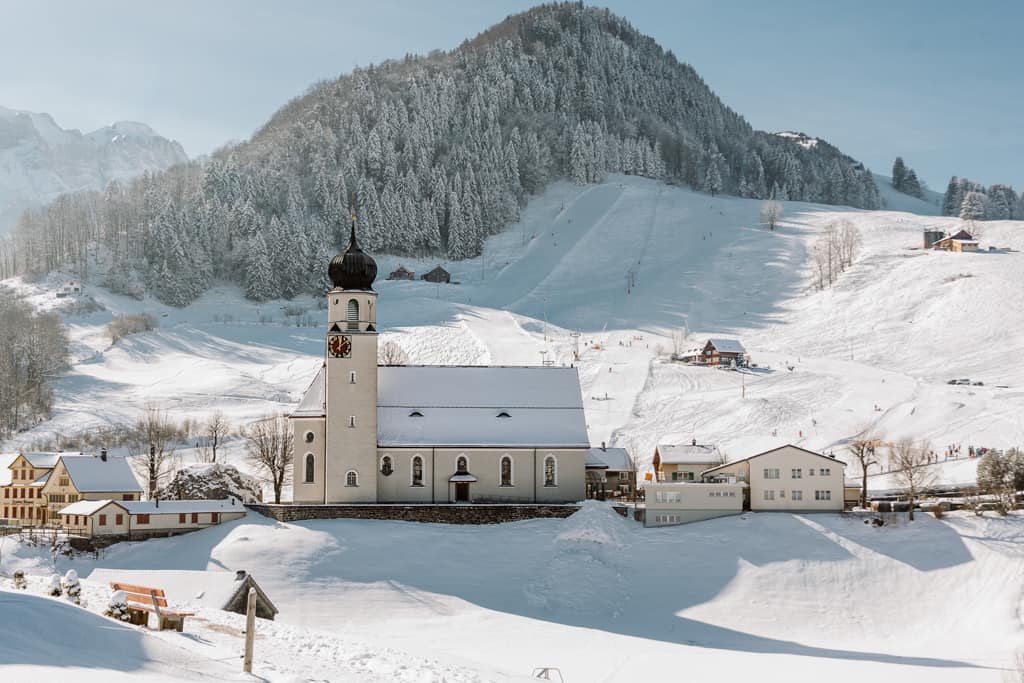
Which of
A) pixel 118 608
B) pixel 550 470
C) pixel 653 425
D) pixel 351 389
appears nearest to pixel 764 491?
pixel 550 470

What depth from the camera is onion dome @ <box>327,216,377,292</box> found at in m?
52.8

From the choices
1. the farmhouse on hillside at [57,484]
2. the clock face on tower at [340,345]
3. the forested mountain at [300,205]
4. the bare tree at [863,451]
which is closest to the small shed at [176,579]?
the farmhouse on hillside at [57,484]

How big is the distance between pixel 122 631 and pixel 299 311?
120m

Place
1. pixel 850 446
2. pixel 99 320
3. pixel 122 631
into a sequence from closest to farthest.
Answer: pixel 122 631, pixel 850 446, pixel 99 320

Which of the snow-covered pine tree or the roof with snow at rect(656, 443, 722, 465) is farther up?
the snow-covered pine tree

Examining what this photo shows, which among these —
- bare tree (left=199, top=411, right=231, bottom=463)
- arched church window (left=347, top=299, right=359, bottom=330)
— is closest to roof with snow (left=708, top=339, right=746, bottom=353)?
bare tree (left=199, top=411, right=231, bottom=463)

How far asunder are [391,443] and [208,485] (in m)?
9.82

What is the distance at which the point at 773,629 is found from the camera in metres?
39.4

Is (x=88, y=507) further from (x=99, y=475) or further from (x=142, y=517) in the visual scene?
(x=99, y=475)

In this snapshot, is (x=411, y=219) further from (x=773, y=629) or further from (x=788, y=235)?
(x=773, y=629)

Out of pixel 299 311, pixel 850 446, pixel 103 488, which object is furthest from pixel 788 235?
pixel 103 488

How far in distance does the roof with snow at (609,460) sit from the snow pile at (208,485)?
18862 millimetres

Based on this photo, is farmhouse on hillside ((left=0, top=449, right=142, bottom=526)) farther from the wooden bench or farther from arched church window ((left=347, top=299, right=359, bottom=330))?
the wooden bench

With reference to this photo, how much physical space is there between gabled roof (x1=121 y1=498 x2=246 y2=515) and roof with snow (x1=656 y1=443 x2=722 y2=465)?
2322 cm
